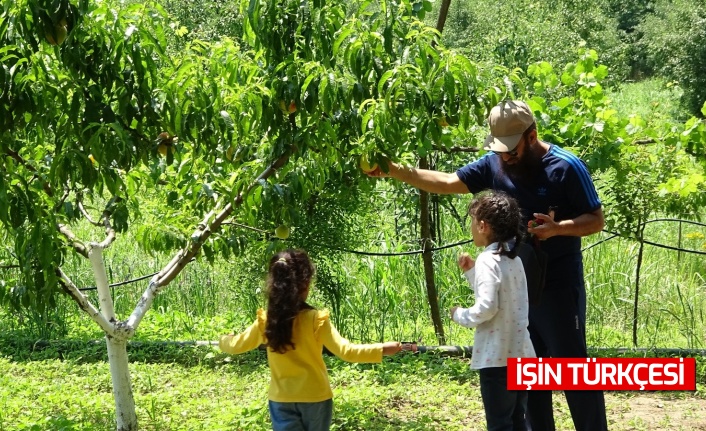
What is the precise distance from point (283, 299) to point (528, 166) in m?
1.05

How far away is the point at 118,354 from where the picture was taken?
380cm

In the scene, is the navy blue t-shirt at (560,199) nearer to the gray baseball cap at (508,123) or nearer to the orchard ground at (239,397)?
the gray baseball cap at (508,123)

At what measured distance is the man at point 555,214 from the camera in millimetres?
3209

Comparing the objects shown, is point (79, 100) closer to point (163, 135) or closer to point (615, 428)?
point (163, 135)

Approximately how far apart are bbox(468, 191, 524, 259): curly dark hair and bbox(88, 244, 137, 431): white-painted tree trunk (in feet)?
5.21

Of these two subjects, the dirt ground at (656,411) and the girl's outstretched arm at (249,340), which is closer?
the girl's outstretched arm at (249,340)

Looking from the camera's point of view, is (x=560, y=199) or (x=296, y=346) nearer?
(x=296, y=346)

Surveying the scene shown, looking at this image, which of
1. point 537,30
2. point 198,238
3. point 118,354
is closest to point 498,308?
point 198,238

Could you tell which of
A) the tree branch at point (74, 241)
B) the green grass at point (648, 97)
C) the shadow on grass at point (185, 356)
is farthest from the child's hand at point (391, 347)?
the green grass at point (648, 97)

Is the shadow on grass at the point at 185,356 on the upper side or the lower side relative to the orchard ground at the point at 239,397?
upper

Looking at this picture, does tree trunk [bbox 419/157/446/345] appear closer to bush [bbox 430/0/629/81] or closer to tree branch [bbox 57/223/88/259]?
tree branch [bbox 57/223/88/259]

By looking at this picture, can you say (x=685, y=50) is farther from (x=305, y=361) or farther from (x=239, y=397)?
(x=305, y=361)

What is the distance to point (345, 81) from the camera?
3047 mm

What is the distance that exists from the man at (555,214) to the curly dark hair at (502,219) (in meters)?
0.09
